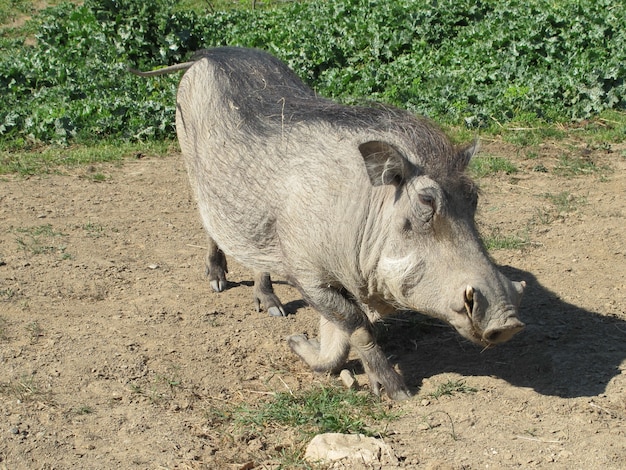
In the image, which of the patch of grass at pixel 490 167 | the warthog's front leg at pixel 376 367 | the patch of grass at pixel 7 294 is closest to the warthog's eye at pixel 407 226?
the warthog's front leg at pixel 376 367

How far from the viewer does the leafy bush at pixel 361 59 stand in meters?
8.65

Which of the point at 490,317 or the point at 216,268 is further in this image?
the point at 216,268

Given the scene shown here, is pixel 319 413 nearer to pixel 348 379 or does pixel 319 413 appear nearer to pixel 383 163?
pixel 348 379

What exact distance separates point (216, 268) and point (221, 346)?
1021mm

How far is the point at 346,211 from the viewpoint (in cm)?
414

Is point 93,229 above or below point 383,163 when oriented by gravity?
below

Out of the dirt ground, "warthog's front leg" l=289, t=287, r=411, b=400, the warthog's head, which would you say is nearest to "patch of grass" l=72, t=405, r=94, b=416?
the dirt ground

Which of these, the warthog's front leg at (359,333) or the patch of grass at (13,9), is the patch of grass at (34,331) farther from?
the patch of grass at (13,9)

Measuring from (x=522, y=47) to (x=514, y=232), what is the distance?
3783 millimetres

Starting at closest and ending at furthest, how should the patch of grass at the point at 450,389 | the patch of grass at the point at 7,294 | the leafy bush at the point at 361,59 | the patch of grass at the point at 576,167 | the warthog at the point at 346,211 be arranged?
the warthog at the point at 346,211, the patch of grass at the point at 450,389, the patch of grass at the point at 7,294, the patch of grass at the point at 576,167, the leafy bush at the point at 361,59

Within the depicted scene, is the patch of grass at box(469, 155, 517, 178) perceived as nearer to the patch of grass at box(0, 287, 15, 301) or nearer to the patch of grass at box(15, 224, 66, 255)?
the patch of grass at box(15, 224, 66, 255)

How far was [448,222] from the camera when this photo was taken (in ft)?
12.8

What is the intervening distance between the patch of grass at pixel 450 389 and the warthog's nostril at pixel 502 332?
20.1 inches

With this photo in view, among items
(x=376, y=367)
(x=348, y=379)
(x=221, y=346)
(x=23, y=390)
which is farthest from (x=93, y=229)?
(x=376, y=367)
